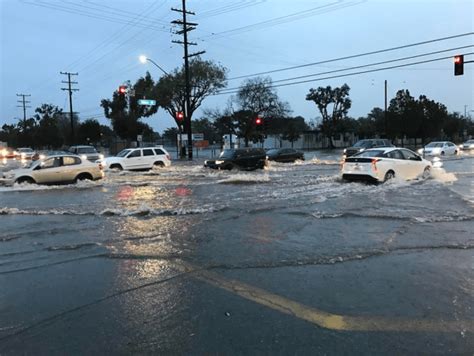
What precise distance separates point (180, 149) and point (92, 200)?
35067 mm

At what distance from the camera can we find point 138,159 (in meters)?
29.6

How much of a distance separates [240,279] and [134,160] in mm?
24136

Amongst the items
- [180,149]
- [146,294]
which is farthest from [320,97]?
[146,294]

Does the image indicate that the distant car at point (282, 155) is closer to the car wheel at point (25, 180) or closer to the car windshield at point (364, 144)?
the car windshield at point (364, 144)

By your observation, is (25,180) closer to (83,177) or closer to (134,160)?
(83,177)

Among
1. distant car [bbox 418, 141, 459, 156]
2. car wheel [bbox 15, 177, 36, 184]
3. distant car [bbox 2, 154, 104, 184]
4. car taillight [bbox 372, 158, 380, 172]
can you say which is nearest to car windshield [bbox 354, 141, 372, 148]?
distant car [bbox 418, 141, 459, 156]

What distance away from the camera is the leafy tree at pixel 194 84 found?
174 ft

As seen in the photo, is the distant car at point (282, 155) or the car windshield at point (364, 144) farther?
the car windshield at point (364, 144)

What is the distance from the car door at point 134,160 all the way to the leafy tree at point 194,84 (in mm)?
23258

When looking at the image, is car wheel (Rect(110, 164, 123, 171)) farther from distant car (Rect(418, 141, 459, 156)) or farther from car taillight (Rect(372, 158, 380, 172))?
distant car (Rect(418, 141, 459, 156))

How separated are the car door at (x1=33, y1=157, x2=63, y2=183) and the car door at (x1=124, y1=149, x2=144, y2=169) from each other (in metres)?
8.89

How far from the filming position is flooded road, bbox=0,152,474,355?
4449 mm

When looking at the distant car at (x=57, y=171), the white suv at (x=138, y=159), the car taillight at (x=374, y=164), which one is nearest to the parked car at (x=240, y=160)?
the white suv at (x=138, y=159)

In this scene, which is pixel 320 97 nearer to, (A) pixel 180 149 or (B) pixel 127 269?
(A) pixel 180 149
